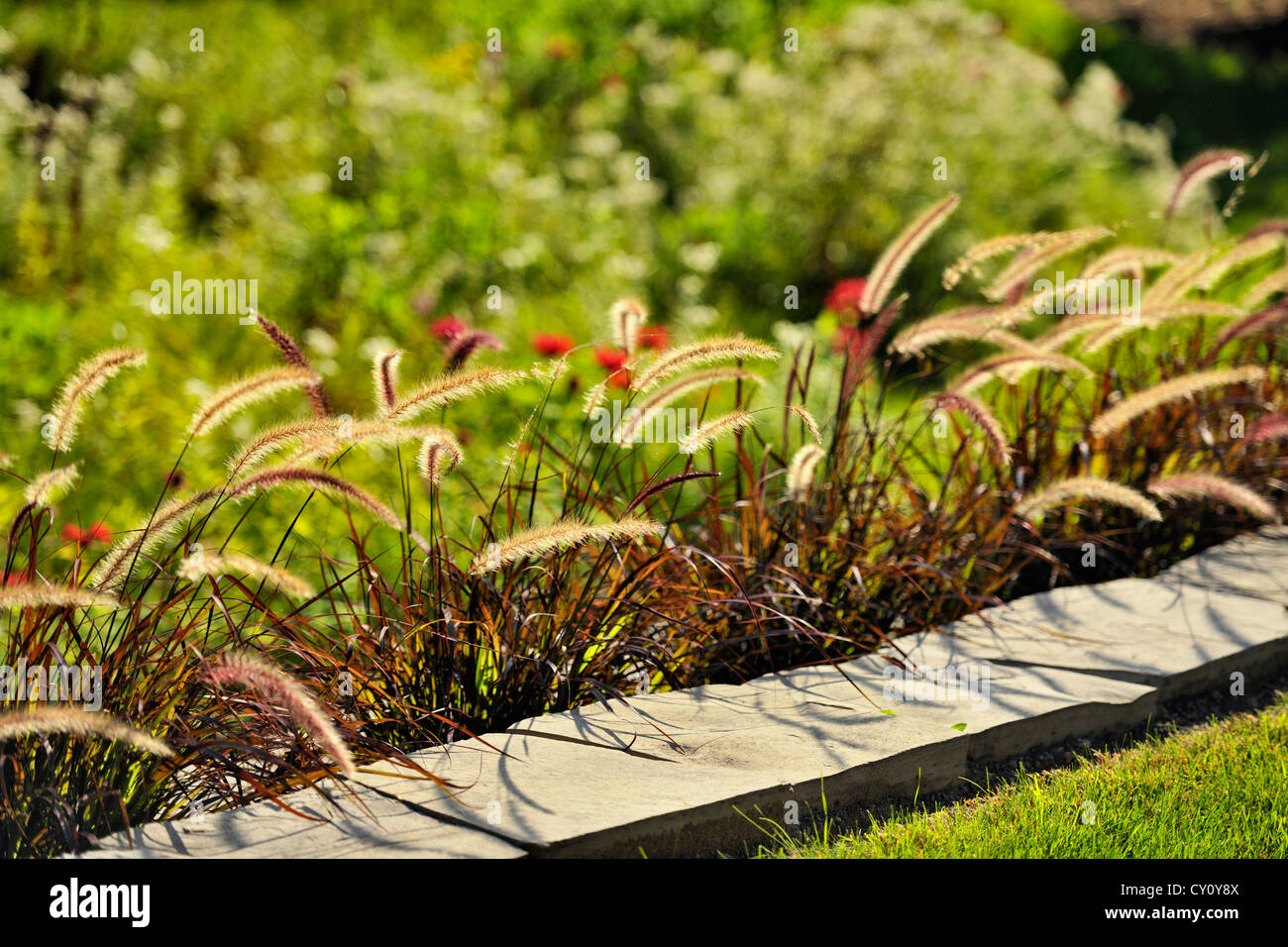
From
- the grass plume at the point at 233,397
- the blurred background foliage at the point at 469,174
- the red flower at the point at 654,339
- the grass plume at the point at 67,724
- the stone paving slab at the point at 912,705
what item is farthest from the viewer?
the blurred background foliage at the point at 469,174

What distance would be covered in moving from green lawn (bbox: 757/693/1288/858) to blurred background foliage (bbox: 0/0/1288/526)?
111 inches

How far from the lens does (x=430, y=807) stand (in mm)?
2408

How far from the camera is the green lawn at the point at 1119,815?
2609 millimetres

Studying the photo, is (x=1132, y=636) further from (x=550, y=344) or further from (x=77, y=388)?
(x=77, y=388)

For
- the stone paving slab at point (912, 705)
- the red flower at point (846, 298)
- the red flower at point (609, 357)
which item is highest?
the red flower at point (846, 298)

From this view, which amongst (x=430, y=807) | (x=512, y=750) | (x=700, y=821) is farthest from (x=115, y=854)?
(x=700, y=821)

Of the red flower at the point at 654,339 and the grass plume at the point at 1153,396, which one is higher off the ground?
the red flower at the point at 654,339

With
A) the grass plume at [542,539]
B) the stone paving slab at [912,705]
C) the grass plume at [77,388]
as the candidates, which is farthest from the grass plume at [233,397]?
the stone paving slab at [912,705]

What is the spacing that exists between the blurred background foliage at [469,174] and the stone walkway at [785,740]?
235cm

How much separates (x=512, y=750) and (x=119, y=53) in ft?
22.2

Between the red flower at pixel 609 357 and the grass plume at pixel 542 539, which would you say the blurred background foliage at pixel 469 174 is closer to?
the red flower at pixel 609 357

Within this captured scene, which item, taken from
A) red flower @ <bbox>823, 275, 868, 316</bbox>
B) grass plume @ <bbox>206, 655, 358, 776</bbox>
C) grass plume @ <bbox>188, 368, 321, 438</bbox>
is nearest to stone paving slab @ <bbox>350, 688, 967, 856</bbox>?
grass plume @ <bbox>206, 655, 358, 776</bbox>

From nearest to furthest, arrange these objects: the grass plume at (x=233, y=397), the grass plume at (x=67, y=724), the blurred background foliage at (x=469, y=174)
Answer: the grass plume at (x=67, y=724) < the grass plume at (x=233, y=397) < the blurred background foliage at (x=469, y=174)
